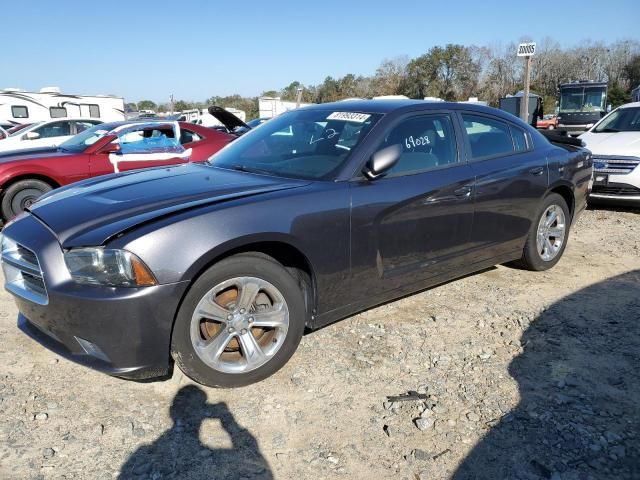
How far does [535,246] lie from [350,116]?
2.17 metres

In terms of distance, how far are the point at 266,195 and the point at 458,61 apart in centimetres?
5391

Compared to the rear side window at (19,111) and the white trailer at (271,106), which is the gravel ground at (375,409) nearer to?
the rear side window at (19,111)

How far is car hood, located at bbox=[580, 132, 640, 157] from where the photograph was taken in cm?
727

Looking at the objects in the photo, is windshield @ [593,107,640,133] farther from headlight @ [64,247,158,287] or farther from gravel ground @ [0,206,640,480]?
headlight @ [64,247,158,287]

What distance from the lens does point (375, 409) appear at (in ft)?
8.91

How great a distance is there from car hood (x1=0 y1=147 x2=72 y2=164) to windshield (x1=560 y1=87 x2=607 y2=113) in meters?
22.8

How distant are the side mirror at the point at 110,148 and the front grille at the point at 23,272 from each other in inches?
190

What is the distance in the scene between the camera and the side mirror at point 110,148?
7.48 m

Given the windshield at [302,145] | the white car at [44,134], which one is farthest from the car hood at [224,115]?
the white car at [44,134]

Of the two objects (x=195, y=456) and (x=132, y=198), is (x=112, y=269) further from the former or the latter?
(x=195, y=456)

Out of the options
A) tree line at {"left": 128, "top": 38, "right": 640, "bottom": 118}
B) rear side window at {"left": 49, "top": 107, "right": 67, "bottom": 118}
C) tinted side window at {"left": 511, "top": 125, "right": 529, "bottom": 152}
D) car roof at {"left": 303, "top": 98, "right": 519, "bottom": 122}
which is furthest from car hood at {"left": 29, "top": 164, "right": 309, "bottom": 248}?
tree line at {"left": 128, "top": 38, "right": 640, "bottom": 118}

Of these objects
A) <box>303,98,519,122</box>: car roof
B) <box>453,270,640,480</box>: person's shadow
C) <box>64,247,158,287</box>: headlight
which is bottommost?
<box>453,270,640,480</box>: person's shadow

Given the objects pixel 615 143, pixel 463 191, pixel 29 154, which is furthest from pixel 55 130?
pixel 615 143

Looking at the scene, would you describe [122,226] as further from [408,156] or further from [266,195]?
[408,156]
